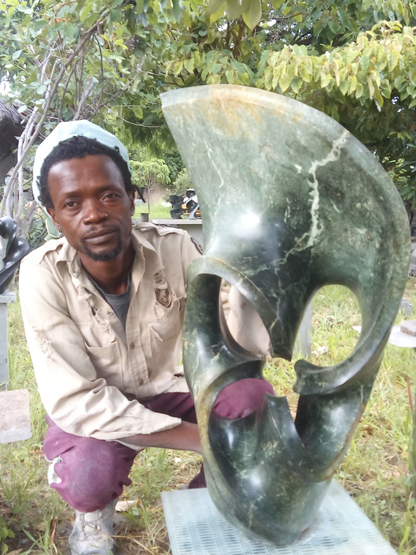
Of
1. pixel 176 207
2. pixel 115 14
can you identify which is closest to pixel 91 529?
pixel 115 14

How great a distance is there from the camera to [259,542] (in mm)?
1299

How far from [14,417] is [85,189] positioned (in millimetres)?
749

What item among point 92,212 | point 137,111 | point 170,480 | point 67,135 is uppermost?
point 137,111

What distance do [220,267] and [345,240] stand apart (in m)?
0.26

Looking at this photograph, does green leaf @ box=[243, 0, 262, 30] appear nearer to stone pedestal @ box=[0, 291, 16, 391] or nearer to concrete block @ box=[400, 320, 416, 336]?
concrete block @ box=[400, 320, 416, 336]

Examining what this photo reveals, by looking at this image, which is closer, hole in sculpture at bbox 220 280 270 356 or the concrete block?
hole in sculpture at bbox 220 280 270 356

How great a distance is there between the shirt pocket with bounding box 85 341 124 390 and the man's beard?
28 cm

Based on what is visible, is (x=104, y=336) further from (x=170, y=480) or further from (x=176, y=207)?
(x=176, y=207)

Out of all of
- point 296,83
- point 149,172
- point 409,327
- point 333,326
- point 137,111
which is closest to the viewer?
point 409,327

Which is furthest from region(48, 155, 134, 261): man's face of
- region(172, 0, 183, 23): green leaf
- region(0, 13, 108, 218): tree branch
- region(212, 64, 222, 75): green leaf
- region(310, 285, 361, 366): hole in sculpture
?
region(212, 64, 222, 75): green leaf

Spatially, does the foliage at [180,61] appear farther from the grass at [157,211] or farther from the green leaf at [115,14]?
the grass at [157,211]

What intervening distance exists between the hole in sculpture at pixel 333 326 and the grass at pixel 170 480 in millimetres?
287

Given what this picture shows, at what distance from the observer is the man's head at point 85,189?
4.54ft

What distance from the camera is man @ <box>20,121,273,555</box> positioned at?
4.64 ft
